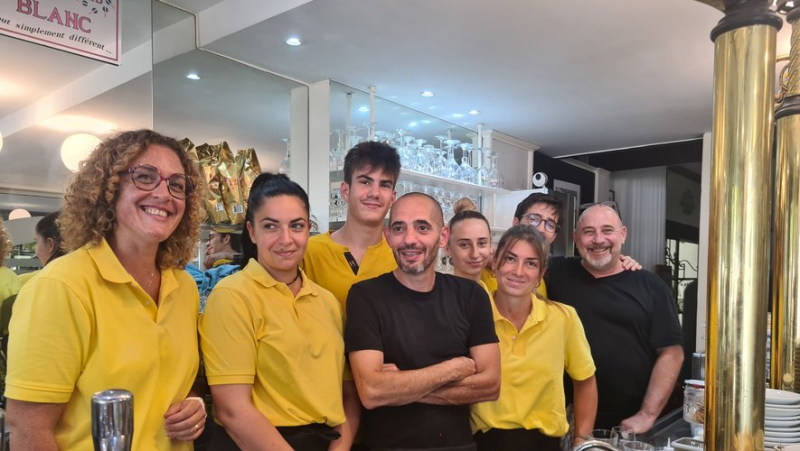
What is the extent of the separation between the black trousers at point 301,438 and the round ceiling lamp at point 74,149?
1.82 meters

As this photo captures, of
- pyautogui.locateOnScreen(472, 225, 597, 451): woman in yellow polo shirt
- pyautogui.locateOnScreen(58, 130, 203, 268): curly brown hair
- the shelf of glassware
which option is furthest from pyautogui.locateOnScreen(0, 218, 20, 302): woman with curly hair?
the shelf of glassware

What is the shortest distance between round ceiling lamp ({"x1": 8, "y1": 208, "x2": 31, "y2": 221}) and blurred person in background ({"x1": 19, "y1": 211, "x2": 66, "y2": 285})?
64 mm

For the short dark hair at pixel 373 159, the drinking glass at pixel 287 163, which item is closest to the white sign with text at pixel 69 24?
the short dark hair at pixel 373 159

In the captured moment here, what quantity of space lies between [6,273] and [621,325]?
281cm

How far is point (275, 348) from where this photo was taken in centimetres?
152

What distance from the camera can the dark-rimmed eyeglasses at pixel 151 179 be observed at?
4.43 ft

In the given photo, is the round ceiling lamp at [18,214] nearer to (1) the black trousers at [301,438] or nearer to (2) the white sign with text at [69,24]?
(2) the white sign with text at [69,24]

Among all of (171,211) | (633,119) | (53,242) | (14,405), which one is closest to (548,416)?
(171,211)

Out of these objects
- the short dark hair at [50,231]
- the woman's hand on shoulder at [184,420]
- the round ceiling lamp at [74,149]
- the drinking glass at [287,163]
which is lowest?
the woman's hand on shoulder at [184,420]

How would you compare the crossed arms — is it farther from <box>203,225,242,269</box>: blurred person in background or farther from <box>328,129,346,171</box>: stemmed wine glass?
<box>328,129,346,171</box>: stemmed wine glass

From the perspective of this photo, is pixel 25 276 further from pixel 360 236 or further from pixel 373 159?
pixel 373 159

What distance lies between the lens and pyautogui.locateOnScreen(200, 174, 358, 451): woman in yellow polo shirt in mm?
1474

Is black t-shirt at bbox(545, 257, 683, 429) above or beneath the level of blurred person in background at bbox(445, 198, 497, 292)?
beneath

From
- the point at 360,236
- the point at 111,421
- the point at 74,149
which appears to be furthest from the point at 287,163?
the point at 111,421
